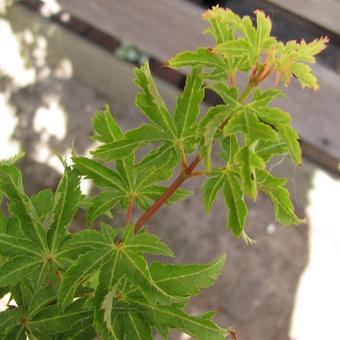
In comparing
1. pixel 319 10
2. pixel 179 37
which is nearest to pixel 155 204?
pixel 319 10

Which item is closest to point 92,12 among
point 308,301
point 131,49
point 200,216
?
point 131,49

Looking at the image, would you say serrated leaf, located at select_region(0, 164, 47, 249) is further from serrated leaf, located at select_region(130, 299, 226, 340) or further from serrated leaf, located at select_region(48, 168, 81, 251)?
serrated leaf, located at select_region(130, 299, 226, 340)

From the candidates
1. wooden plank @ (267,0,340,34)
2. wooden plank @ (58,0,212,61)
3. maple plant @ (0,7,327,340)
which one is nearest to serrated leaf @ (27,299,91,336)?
maple plant @ (0,7,327,340)

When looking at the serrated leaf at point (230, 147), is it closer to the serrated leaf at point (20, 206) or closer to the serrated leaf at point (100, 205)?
the serrated leaf at point (100, 205)

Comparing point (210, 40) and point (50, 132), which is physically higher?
point (210, 40)

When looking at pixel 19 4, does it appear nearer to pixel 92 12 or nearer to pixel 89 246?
pixel 92 12

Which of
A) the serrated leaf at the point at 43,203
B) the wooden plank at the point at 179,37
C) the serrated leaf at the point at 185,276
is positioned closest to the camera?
the serrated leaf at the point at 185,276

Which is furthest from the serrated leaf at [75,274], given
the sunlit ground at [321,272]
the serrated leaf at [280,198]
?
the sunlit ground at [321,272]
